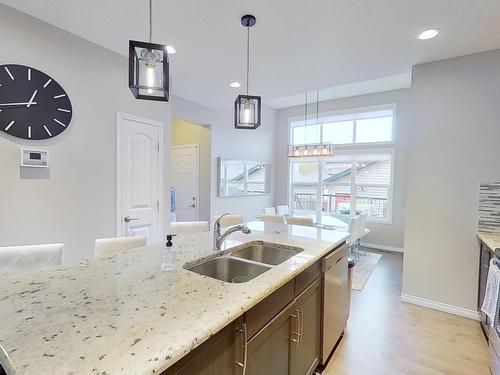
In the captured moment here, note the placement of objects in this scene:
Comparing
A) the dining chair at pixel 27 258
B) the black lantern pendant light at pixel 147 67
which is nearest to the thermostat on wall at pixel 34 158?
A: the dining chair at pixel 27 258

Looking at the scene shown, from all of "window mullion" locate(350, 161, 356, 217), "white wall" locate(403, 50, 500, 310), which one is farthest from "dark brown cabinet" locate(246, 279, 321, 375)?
"window mullion" locate(350, 161, 356, 217)

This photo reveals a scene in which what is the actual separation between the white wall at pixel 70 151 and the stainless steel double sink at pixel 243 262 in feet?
5.73

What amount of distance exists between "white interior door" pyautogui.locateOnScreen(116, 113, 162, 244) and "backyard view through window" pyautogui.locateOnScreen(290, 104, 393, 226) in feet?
9.79

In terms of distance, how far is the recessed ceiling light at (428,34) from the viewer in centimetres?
231

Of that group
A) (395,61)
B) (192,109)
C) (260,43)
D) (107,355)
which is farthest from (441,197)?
(192,109)

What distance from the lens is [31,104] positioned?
2229 mm

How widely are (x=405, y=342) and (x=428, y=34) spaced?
2839 millimetres

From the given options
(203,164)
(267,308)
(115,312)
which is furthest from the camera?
(203,164)

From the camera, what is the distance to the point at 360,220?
4352 mm

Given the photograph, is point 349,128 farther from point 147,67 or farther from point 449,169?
point 147,67

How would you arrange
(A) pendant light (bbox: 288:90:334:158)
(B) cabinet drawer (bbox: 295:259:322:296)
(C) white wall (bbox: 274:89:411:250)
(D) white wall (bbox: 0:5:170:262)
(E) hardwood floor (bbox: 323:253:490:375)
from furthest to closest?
1. (C) white wall (bbox: 274:89:411:250)
2. (A) pendant light (bbox: 288:90:334:158)
3. (D) white wall (bbox: 0:5:170:262)
4. (E) hardwood floor (bbox: 323:253:490:375)
5. (B) cabinet drawer (bbox: 295:259:322:296)

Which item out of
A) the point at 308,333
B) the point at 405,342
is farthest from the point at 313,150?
the point at 308,333

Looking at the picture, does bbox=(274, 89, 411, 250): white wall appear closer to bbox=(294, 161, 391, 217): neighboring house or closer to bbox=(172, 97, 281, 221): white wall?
bbox=(294, 161, 391, 217): neighboring house

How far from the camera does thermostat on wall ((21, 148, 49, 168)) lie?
2.19m
